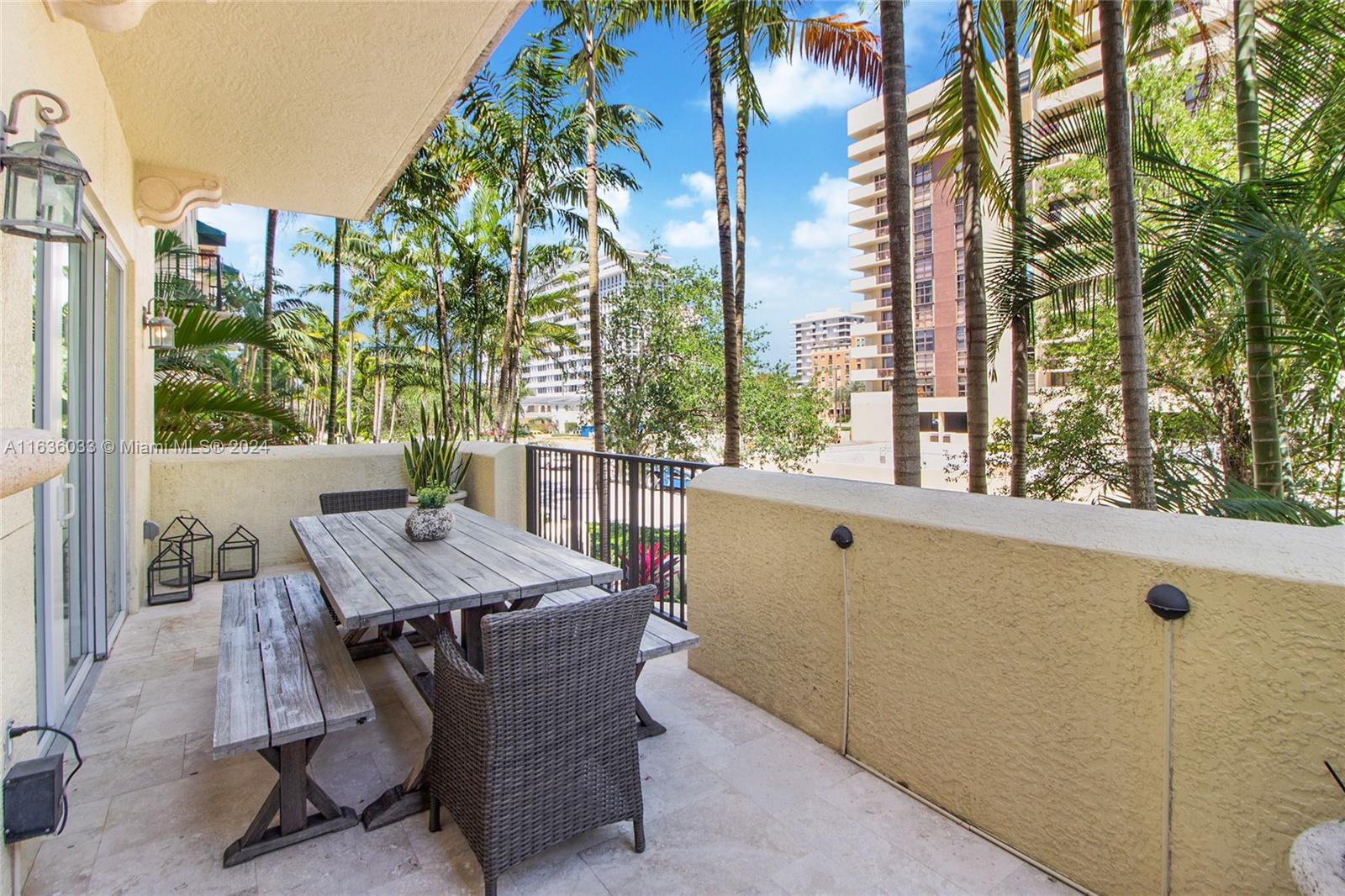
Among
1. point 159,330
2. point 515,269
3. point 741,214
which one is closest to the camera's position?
point 159,330

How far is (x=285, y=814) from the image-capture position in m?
1.98

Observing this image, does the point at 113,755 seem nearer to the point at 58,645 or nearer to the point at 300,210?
the point at 58,645

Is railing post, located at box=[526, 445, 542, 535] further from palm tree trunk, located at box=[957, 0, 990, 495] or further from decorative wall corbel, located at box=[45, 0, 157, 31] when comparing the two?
decorative wall corbel, located at box=[45, 0, 157, 31]

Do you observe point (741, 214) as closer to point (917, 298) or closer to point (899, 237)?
point (899, 237)

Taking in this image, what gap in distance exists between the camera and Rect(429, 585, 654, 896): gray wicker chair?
1.71 m

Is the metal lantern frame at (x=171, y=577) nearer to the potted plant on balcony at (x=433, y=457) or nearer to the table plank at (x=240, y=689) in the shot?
the potted plant on balcony at (x=433, y=457)

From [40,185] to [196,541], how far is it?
427cm

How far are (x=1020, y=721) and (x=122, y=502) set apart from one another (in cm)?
487

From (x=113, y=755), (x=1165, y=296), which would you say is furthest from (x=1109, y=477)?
(x=113, y=755)

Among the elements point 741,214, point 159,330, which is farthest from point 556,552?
point 741,214

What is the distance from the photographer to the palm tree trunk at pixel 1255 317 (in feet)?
A: 12.1

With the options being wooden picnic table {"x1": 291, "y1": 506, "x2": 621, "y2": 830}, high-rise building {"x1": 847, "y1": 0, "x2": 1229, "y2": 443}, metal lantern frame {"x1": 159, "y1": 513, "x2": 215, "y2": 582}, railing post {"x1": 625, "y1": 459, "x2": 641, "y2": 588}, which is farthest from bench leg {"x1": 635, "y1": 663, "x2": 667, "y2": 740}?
high-rise building {"x1": 847, "y1": 0, "x2": 1229, "y2": 443}

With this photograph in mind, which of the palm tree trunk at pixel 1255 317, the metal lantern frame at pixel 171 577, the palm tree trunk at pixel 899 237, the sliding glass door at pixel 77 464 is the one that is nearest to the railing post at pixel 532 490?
the metal lantern frame at pixel 171 577

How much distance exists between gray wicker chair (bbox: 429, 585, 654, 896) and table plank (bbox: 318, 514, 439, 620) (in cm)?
21
